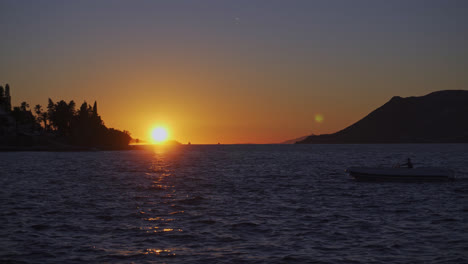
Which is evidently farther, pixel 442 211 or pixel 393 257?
pixel 442 211

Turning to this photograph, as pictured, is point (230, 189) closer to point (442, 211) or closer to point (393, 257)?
point (442, 211)

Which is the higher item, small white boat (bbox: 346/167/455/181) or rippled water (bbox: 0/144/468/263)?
small white boat (bbox: 346/167/455/181)

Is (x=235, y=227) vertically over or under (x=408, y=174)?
under

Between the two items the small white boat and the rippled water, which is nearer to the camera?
the rippled water

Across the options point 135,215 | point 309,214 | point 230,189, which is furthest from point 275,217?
point 230,189

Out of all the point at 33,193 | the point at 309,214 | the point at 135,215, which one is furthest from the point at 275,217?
the point at 33,193

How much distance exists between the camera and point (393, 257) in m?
19.6

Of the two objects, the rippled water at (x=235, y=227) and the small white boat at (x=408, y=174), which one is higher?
the small white boat at (x=408, y=174)

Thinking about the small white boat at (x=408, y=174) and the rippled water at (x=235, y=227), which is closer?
the rippled water at (x=235, y=227)

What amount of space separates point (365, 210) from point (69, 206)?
933 inches

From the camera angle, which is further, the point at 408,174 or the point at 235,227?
the point at 408,174

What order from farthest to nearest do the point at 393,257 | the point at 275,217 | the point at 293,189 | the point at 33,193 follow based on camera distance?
1. the point at 293,189
2. the point at 33,193
3. the point at 275,217
4. the point at 393,257

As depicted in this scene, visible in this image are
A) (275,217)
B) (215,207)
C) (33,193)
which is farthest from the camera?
(33,193)

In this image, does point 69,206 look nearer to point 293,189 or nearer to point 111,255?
point 111,255
